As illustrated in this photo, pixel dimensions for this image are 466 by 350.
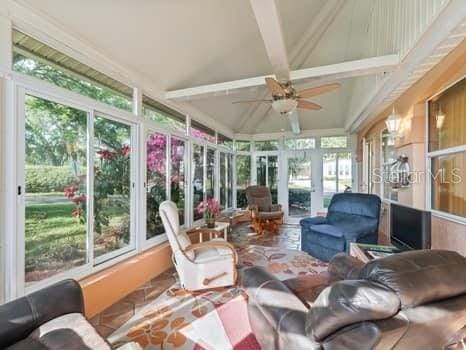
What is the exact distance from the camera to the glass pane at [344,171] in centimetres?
648

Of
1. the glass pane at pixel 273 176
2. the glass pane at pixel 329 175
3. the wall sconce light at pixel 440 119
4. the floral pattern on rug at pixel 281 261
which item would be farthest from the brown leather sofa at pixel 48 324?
the glass pane at pixel 329 175

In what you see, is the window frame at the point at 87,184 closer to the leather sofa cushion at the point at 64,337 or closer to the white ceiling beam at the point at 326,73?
the leather sofa cushion at the point at 64,337

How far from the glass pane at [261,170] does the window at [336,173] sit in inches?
64.3

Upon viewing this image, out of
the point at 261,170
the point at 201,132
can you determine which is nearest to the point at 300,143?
the point at 261,170

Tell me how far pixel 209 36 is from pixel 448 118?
9.71ft

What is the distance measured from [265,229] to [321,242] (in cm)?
228

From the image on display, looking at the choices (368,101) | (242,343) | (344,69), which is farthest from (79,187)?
(368,101)

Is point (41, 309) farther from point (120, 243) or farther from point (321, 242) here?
point (321, 242)

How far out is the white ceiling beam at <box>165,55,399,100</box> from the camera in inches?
107

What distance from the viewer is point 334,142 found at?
21.7 ft

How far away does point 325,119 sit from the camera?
636 centimetres

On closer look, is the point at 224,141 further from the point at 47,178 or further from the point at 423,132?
the point at 47,178

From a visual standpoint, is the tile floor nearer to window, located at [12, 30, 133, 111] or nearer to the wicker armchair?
the wicker armchair

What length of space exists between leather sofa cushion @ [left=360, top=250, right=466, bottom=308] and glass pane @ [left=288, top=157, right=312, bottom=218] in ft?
19.0
